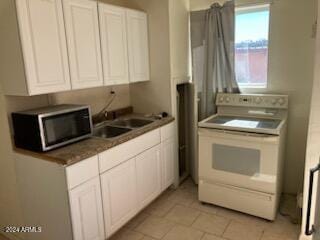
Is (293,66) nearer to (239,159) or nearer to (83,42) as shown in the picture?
(239,159)

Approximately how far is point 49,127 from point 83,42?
784 mm

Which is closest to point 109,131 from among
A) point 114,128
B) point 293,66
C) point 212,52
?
point 114,128

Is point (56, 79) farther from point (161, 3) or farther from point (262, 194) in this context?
point (262, 194)

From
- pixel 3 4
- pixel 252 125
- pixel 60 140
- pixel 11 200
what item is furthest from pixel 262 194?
pixel 3 4

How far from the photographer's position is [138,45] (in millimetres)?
2820

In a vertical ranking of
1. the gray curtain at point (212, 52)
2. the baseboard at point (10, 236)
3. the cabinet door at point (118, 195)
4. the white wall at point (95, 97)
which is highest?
the gray curtain at point (212, 52)

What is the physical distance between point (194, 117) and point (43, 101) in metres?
1.74

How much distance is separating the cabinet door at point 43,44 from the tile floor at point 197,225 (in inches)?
60.6

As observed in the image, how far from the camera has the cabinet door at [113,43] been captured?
2367mm

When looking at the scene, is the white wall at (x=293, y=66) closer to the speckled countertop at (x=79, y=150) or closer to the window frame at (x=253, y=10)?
the window frame at (x=253, y=10)

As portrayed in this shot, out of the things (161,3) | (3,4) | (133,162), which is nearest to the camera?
(3,4)

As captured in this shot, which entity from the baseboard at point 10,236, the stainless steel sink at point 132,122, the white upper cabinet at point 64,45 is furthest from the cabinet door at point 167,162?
the baseboard at point 10,236

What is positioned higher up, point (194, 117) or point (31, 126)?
point (31, 126)

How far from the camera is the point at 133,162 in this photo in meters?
2.39
